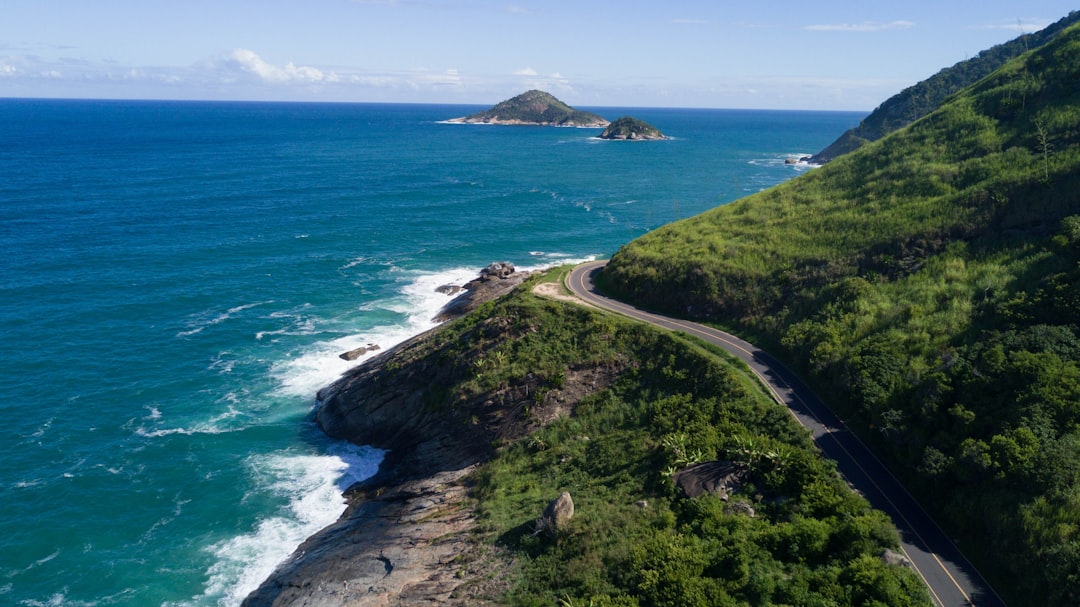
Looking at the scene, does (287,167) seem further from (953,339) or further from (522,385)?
(953,339)

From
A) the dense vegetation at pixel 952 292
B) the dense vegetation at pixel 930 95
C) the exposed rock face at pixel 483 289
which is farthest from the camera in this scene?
the dense vegetation at pixel 930 95

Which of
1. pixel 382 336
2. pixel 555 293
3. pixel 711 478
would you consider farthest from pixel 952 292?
pixel 382 336

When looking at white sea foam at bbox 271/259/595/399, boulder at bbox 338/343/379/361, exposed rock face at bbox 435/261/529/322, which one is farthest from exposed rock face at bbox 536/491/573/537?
exposed rock face at bbox 435/261/529/322

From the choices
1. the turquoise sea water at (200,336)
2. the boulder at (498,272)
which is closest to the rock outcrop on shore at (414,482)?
the turquoise sea water at (200,336)

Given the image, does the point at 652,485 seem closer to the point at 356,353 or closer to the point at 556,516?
the point at 556,516

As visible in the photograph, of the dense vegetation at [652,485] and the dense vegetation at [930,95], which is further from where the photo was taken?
the dense vegetation at [930,95]

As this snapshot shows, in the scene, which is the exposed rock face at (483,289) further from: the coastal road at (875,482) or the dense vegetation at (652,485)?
the coastal road at (875,482)

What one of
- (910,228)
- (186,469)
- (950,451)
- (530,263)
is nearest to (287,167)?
(530,263)

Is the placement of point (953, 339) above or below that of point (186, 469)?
above
